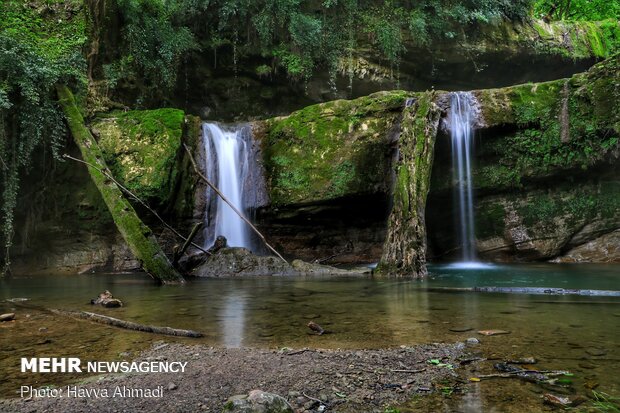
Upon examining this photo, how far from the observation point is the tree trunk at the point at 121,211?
26.5 feet

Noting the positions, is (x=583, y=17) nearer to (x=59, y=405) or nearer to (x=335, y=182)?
(x=335, y=182)

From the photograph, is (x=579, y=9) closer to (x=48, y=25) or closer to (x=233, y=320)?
(x=48, y=25)

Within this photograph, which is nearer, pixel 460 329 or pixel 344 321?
pixel 460 329

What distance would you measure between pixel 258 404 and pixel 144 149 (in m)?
9.97

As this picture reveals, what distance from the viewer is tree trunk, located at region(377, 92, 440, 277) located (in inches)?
332

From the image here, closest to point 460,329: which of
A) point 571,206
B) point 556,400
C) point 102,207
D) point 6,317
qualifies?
point 556,400

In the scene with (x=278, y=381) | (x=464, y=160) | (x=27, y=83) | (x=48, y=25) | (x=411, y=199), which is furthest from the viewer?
(x=464, y=160)

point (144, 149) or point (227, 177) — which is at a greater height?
point (144, 149)

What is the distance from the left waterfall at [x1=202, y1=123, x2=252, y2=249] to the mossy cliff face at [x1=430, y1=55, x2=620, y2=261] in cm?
538

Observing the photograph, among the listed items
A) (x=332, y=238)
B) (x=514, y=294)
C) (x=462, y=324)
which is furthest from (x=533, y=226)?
(x=462, y=324)

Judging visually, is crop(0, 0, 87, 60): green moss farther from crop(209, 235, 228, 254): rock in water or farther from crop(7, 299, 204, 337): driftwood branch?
crop(7, 299, 204, 337): driftwood branch

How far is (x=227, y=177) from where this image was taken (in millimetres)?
11578

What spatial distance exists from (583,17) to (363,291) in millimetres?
23701

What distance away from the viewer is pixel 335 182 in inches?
438
